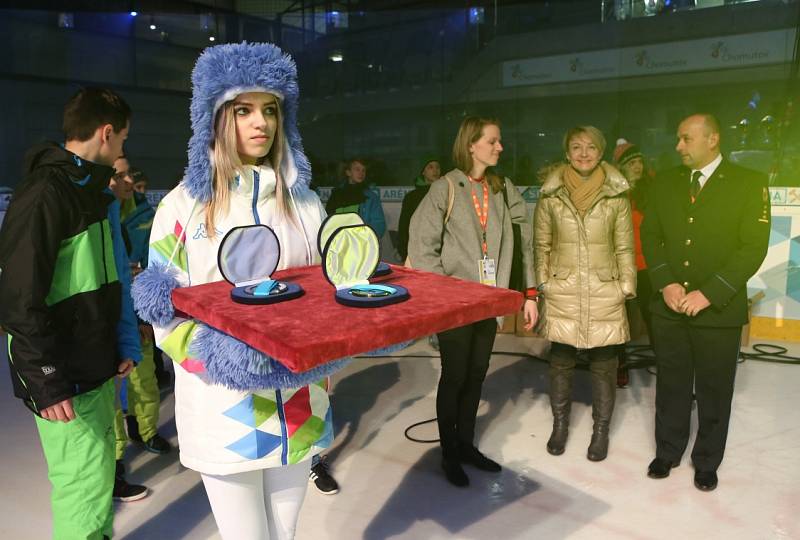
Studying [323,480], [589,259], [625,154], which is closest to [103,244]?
[323,480]

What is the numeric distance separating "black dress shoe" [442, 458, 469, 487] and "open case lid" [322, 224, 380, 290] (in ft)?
5.52

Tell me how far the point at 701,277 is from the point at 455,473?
1.27 m

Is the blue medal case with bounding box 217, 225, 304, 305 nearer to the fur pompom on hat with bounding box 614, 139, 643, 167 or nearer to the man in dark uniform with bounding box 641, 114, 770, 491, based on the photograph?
the man in dark uniform with bounding box 641, 114, 770, 491

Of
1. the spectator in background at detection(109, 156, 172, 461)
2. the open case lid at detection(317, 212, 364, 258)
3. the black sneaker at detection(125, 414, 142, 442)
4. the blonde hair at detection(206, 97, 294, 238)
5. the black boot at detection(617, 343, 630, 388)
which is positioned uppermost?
the blonde hair at detection(206, 97, 294, 238)

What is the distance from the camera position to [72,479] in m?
1.65

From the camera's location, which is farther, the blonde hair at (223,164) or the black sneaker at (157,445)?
the black sneaker at (157,445)

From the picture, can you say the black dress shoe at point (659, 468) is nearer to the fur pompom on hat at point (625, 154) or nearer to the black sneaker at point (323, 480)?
the black sneaker at point (323, 480)

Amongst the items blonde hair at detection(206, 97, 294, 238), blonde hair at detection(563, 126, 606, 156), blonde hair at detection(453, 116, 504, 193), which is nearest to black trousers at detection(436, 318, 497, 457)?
blonde hair at detection(453, 116, 504, 193)

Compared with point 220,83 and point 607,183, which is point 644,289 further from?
point 220,83

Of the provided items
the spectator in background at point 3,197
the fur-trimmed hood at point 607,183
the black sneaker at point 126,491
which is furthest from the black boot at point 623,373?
the spectator in background at point 3,197

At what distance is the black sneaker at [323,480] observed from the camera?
2525 mm

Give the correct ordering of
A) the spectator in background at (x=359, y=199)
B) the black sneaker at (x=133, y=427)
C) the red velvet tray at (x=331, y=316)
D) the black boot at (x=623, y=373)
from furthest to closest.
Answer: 1. the spectator in background at (x=359, y=199)
2. the black boot at (x=623, y=373)
3. the black sneaker at (x=133, y=427)
4. the red velvet tray at (x=331, y=316)

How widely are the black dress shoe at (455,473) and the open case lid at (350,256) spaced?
1.68 metres

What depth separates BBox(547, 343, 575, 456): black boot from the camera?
291 centimetres
